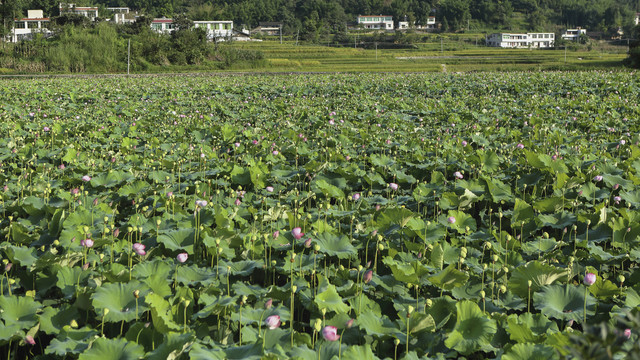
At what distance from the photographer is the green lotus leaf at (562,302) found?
227 centimetres

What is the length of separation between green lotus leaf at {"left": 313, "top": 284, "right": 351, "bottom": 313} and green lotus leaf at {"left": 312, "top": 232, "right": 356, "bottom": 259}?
0.49m

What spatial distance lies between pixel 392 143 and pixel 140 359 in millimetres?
4848

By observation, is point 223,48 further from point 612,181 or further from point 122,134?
point 612,181

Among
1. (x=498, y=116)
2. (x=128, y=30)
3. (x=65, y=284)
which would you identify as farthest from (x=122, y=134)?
(x=128, y=30)

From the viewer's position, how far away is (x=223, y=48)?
49.0 m

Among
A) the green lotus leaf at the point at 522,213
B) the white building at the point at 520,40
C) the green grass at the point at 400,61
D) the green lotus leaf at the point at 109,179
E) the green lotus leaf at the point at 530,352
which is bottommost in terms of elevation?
the green lotus leaf at the point at 530,352

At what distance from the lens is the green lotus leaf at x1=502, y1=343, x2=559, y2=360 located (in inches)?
72.5

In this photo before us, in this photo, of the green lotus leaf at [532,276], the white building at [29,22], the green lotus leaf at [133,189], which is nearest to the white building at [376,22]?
the white building at [29,22]

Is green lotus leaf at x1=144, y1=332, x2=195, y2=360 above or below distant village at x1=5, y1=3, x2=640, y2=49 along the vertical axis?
below

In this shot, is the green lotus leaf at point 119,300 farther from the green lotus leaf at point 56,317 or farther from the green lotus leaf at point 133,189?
the green lotus leaf at point 133,189

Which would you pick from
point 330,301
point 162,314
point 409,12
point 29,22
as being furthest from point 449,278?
point 409,12

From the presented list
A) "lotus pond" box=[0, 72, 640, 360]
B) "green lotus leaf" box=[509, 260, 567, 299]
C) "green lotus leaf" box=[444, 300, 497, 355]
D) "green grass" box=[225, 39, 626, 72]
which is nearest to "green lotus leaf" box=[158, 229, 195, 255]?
"lotus pond" box=[0, 72, 640, 360]

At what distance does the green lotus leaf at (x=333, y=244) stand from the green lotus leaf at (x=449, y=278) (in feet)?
1.67

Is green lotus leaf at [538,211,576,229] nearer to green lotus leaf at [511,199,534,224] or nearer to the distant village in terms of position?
green lotus leaf at [511,199,534,224]
